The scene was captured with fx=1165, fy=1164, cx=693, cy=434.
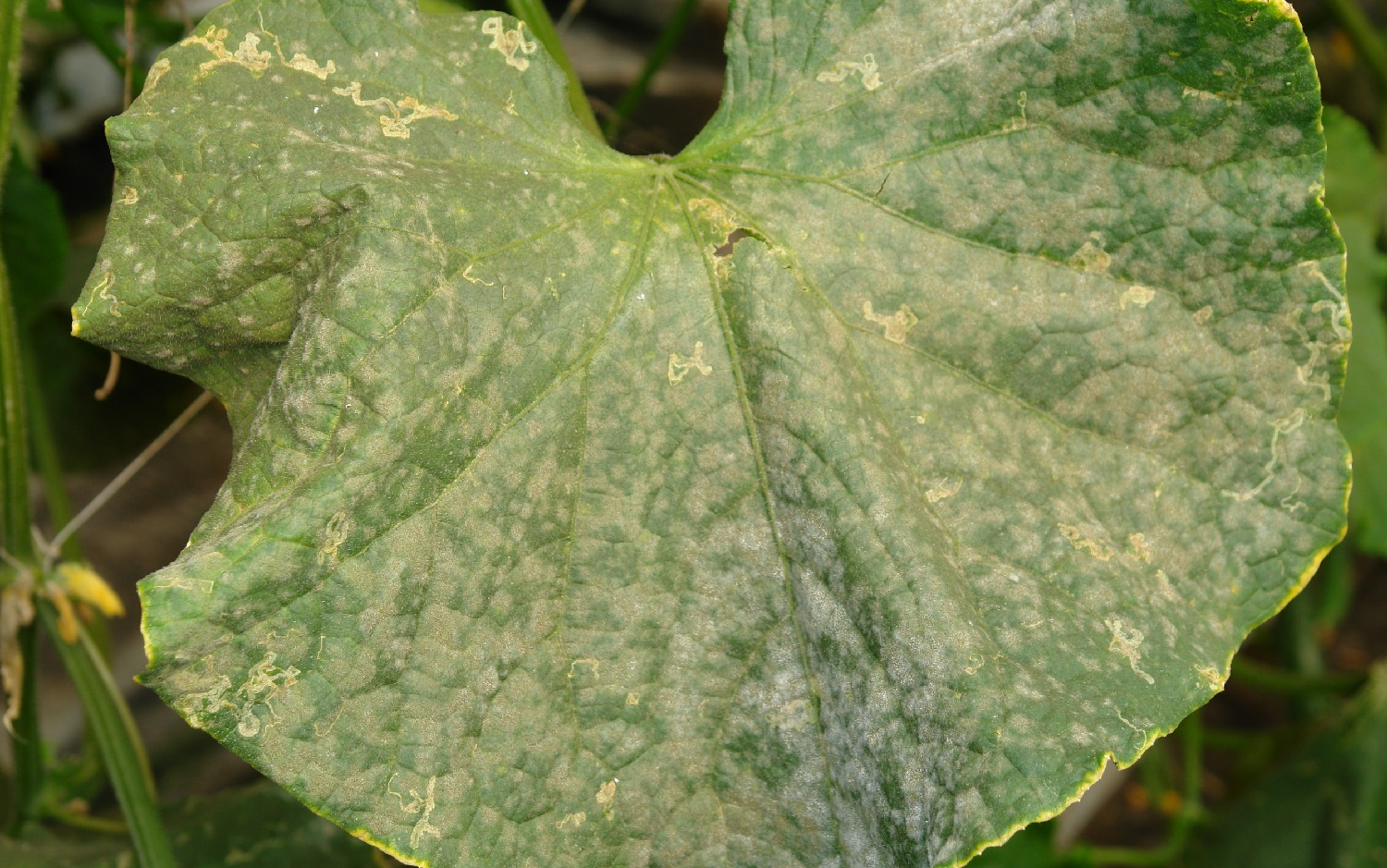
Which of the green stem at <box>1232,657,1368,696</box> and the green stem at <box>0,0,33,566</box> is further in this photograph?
the green stem at <box>1232,657,1368,696</box>

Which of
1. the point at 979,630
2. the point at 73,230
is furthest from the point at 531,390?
the point at 73,230

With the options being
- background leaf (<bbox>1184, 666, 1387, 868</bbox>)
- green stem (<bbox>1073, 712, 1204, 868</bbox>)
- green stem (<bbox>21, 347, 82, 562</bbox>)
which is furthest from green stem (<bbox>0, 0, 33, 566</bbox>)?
background leaf (<bbox>1184, 666, 1387, 868</bbox>)

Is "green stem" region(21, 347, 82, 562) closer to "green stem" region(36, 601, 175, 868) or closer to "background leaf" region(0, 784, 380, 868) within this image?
"green stem" region(36, 601, 175, 868)

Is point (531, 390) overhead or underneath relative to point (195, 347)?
underneath

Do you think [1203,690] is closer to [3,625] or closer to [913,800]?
[913,800]

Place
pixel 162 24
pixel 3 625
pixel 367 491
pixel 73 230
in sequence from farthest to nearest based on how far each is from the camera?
pixel 73 230, pixel 162 24, pixel 3 625, pixel 367 491

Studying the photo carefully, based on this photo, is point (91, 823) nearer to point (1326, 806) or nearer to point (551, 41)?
point (551, 41)
